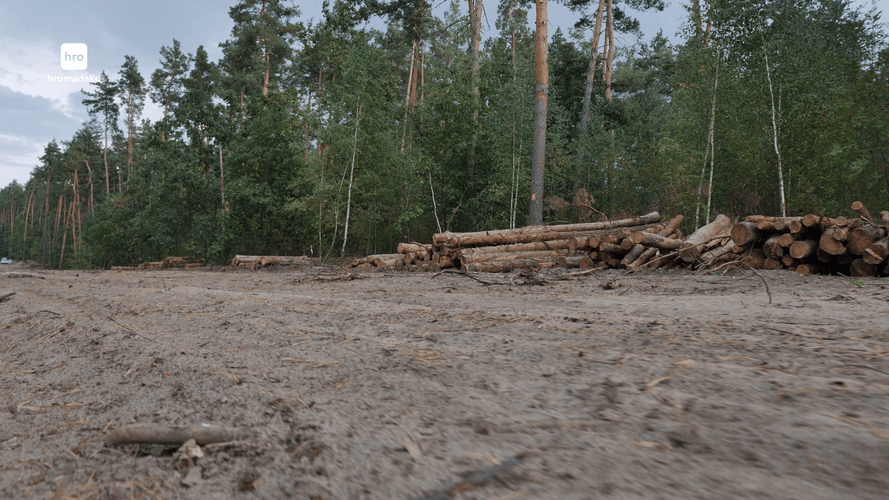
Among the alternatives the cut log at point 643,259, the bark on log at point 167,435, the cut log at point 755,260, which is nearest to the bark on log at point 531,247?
the cut log at point 643,259

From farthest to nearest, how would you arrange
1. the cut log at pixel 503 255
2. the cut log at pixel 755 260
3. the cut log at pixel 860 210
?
the cut log at pixel 503 255 < the cut log at pixel 755 260 < the cut log at pixel 860 210

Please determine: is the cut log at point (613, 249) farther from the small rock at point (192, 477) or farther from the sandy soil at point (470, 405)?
the small rock at point (192, 477)

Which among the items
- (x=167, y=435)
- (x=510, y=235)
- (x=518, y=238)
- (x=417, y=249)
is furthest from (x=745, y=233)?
(x=167, y=435)

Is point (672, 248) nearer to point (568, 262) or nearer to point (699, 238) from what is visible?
point (699, 238)

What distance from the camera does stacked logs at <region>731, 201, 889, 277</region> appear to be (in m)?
6.39

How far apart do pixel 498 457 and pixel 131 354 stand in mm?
2544

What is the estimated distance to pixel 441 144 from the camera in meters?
17.6

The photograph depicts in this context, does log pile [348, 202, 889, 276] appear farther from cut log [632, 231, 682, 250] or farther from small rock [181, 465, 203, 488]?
small rock [181, 465, 203, 488]

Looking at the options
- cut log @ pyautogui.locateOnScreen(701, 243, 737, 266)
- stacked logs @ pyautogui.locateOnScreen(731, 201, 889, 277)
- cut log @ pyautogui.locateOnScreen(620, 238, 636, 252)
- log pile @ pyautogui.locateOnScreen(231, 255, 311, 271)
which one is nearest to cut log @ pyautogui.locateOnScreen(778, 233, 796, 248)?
stacked logs @ pyautogui.locateOnScreen(731, 201, 889, 277)

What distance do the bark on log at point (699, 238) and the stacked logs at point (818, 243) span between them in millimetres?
755

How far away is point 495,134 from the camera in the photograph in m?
16.4

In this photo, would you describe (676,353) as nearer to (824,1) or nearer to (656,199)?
(656,199)

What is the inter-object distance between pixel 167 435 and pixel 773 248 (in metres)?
8.48

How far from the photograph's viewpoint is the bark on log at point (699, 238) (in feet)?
27.0
